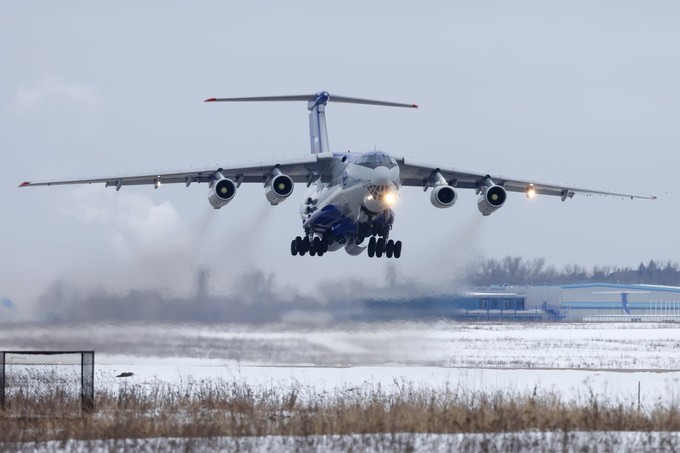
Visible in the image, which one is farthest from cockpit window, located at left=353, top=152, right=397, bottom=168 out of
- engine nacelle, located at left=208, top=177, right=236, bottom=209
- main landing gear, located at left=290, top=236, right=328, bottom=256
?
main landing gear, located at left=290, top=236, right=328, bottom=256

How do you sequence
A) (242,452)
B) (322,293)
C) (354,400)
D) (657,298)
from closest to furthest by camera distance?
(242,452) < (354,400) < (322,293) < (657,298)

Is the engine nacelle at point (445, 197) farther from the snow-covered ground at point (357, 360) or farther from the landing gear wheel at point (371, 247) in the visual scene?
the snow-covered ground at point (357, 360)

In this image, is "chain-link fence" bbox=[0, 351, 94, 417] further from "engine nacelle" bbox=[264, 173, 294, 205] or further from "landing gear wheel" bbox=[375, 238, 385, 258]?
"landing gear wheel" bbox=[375, 238, 385, 258]

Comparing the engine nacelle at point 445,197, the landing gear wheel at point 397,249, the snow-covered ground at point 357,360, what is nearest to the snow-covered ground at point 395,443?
the snow-covered ground at point 357,360

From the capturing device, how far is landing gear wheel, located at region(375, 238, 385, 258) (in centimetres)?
3105

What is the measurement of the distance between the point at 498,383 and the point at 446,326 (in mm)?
7901

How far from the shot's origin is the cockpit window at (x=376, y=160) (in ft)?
91.1

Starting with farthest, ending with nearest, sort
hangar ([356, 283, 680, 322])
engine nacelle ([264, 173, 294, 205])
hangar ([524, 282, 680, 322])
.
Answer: hangar ([524, 282, 680, 322]), hangar ([356, 283, 680, 322]), engine nacelle ([264, 173, 294, 205])

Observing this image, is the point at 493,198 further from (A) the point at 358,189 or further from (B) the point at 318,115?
(B) the point at 318,115

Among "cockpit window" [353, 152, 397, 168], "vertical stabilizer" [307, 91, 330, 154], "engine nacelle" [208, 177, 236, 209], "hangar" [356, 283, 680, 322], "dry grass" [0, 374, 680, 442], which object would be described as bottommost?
"dry grass" [0, 374, 680, 442]

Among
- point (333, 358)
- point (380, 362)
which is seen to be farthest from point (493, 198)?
point (333, 358)

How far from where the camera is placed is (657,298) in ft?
256

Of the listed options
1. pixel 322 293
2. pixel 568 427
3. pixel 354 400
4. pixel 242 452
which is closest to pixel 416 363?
pixel 322 293

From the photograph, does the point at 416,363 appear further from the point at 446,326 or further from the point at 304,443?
the point at 304,443
